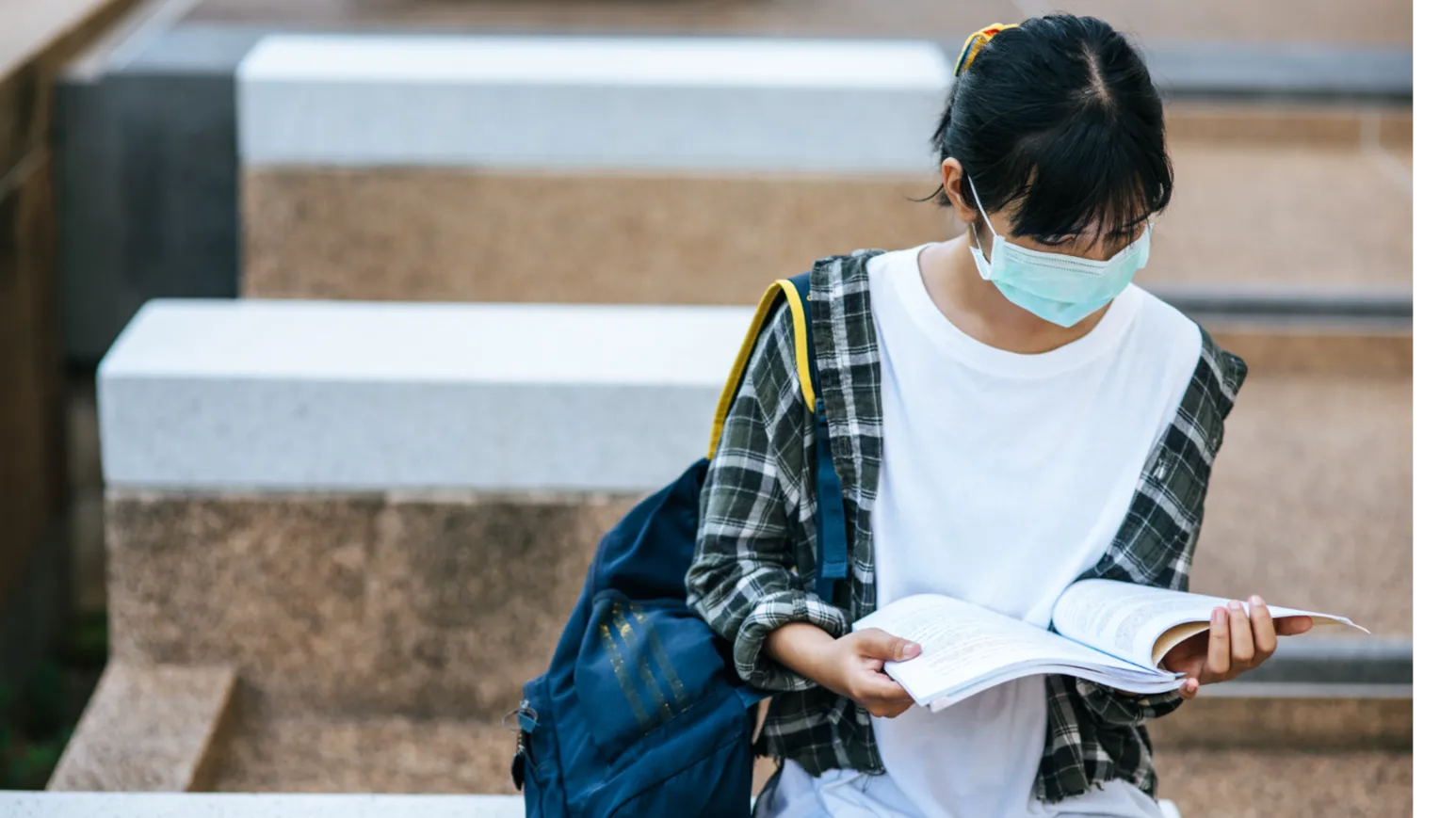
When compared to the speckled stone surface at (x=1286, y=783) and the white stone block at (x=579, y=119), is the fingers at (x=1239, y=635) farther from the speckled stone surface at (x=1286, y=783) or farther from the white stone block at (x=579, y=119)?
the white stone block at (x=579, y=119)

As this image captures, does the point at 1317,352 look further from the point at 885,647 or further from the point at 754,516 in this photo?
the point at 885,647

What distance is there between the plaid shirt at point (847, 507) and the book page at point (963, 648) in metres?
0.10

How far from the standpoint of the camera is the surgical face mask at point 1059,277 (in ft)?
5.74

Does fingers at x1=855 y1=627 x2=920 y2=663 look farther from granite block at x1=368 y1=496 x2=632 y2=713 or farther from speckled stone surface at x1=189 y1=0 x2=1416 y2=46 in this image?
speckled stone surface at x1=189 y1=0 x2=1416 y2=46

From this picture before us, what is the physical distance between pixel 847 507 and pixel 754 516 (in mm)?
116

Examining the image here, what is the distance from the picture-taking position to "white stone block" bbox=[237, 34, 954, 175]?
443cm

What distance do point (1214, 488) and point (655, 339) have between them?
180 centimetres

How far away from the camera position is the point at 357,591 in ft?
10.3

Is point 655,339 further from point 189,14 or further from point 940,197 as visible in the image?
point 189,14

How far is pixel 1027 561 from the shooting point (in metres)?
1.90

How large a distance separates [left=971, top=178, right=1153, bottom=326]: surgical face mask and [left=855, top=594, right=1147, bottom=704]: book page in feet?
1.21

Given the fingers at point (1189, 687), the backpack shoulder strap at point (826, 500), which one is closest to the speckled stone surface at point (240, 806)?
the backpack shoulder strap at point (826, 500)

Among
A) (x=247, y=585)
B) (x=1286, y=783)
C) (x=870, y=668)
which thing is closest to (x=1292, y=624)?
(x=870, y=668)

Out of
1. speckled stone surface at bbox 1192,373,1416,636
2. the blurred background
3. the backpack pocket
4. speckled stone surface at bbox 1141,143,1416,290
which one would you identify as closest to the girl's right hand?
the backpack pocket
